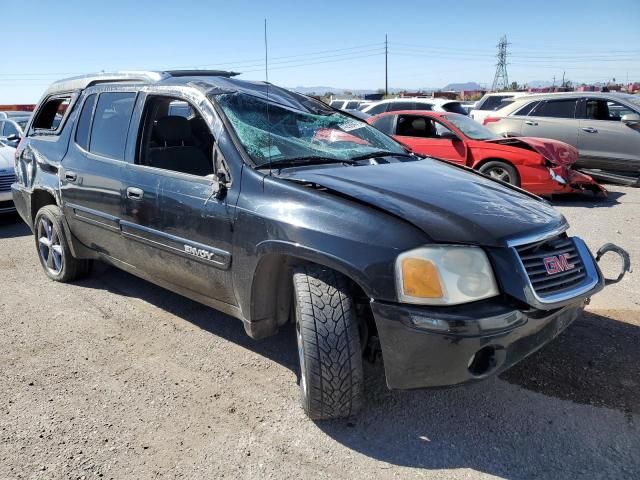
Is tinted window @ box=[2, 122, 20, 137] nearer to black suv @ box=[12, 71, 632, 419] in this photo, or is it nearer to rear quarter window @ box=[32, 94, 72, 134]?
rear quarter window @ box=[32, 94, 72, 134]

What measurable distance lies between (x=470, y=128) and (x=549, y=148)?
1314 millimetres

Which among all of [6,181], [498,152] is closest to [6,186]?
[6,181]

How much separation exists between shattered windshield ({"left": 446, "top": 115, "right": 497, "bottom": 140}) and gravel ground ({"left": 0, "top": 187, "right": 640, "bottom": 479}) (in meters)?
5.10

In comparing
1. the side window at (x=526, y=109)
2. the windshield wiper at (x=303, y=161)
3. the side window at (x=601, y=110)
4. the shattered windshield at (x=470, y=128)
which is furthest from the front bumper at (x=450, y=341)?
the side window at (x=526, y=109)

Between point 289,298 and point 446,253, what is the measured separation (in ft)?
3.33

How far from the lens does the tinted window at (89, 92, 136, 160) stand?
3883 millimetres

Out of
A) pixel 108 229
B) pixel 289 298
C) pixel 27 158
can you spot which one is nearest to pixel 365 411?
pixel 289 298

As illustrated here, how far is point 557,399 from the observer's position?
2898 millimetres

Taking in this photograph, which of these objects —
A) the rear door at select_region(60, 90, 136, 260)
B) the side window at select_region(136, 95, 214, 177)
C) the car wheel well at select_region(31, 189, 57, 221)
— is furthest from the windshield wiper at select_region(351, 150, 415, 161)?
the car wheel well at select_region(31, 189, 57, 221)

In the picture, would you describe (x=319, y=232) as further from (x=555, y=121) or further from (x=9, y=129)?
(x=9, y=129)

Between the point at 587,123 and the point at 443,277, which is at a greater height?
the point at 587,123

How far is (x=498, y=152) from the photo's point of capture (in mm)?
8188

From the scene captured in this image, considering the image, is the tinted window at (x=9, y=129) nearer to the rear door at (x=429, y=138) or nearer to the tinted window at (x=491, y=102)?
the rear door at (x=429, y=138)

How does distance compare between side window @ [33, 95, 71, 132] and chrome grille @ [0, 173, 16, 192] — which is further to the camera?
chrome grille @ [0, 173, 16, 192]
